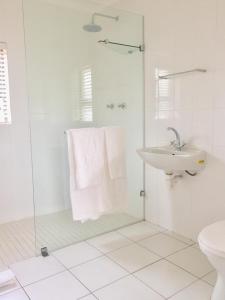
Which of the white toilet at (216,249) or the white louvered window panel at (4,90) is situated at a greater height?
the white louvered window panel at (4,90)

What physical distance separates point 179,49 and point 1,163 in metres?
2.06

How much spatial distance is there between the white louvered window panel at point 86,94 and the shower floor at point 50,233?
0.91 meters

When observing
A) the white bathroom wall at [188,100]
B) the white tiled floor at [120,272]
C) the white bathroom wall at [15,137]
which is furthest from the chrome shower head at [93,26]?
the white tiled floor at [120,272]

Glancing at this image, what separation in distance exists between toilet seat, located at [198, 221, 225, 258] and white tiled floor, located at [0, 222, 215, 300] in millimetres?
419

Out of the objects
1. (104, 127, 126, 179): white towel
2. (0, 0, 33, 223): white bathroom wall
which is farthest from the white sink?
(0, 0, 33, 223): white bathroom wall

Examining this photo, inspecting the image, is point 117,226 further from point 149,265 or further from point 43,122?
point 43,122

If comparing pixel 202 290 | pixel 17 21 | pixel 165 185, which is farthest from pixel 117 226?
pixel 17 21

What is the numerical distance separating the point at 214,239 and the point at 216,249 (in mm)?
94

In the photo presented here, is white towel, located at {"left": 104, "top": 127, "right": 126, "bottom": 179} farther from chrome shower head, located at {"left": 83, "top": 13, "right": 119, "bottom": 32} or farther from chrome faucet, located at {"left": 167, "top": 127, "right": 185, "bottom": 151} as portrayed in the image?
chrome shower head, located at {"left": 83, "top": 13, "right": 119, "bottom": 32}

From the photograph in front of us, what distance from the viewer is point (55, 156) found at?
2414 mm

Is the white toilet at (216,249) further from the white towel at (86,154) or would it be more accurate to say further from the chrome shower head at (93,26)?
the chrome shower head at (93,26)

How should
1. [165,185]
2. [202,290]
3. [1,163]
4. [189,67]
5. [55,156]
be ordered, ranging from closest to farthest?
[202,290] < [189,67] < [55,156] < [165,185] < [1,163]

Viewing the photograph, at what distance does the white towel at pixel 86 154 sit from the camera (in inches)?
89.4

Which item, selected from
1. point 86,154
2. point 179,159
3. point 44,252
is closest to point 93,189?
Answer: point 86,154
